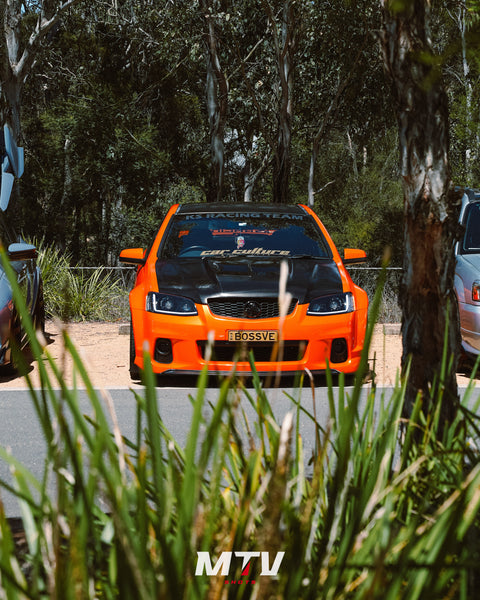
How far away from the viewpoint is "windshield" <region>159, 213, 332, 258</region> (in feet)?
27.3

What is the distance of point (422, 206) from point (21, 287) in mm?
5871

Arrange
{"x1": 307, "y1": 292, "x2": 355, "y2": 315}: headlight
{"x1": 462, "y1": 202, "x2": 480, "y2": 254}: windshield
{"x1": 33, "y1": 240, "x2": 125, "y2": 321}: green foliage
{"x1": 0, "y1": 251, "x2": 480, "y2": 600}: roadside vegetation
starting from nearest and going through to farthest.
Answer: {"x1": 0, "y1": 251, "x2": 480, "y2": 600}: roadside vegetation, {"x1": 307, "y1": 292, "x2": 355, "y2": 315}: headlight, {"x1": 462, "y1": 202, "x2": 480, "y2": 254}: windshield, {"x1": 33, "y1": 240, "x2": 125, "y2": 321}: green foliage

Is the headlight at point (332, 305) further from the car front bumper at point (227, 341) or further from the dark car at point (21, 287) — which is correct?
the dark car at point (21, 287)

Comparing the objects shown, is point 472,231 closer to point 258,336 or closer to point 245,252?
point 245,252

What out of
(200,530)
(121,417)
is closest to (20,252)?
(121,417)

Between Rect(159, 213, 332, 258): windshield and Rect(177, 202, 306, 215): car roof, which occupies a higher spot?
Rect(177, 202, 306, 215): car roof

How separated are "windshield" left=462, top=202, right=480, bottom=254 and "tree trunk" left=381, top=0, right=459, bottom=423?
5.64 meters

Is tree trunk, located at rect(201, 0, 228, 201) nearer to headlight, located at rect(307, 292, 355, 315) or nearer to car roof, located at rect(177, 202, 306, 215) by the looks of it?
car roof, located at rect(177, 202, 306, 215)

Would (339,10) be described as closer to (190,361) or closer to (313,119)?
(313,119)

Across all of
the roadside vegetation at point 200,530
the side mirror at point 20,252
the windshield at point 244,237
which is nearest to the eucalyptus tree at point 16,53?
the windshield at point 244,237

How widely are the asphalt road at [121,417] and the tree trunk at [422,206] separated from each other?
1623 millimetres

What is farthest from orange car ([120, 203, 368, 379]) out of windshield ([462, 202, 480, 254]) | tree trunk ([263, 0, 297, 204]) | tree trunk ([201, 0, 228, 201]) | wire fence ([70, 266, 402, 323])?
tree trunk ([201, 0, 228, 201])

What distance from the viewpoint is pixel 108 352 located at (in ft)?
32.6

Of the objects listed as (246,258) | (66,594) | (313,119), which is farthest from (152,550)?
(313,119)
